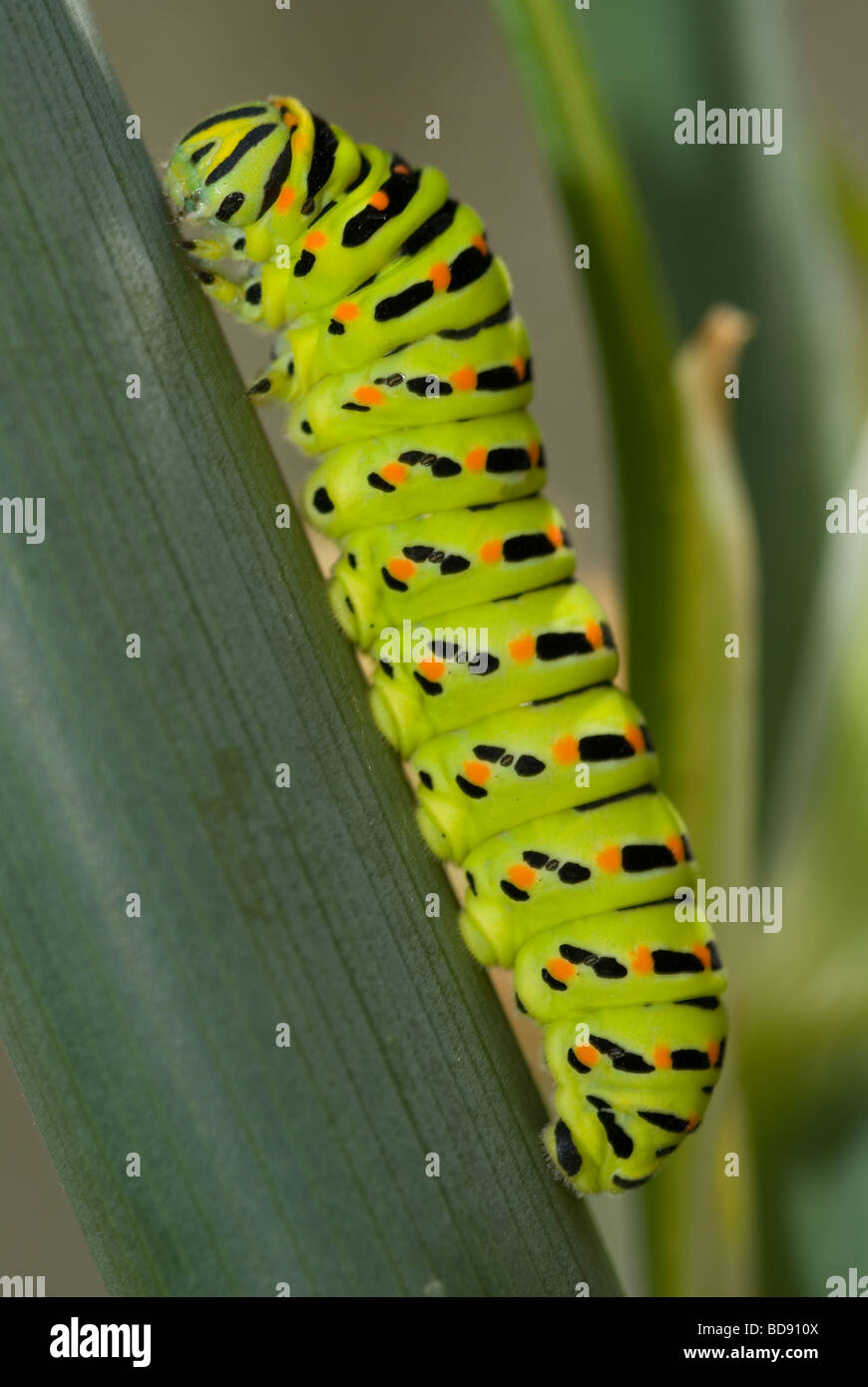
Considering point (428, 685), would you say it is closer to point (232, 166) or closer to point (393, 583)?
point (393, 583)

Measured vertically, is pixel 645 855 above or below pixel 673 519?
below

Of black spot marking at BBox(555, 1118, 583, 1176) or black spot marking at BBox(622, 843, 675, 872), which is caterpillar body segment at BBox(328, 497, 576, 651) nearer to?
black spot marking at BBox(622, 843, 675, 872)

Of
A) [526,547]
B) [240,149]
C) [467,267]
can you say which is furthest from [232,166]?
[526,547]


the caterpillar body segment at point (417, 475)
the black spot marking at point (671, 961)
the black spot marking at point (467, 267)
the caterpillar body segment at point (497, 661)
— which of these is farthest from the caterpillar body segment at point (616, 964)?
the black spot marking at point (467, 267)

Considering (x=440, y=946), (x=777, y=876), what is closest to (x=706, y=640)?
(x=777, y=876)

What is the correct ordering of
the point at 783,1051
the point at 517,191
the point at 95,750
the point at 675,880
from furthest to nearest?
the point at 517,191, the point at 675,880, the point at 783,1051, the point at 95,750
